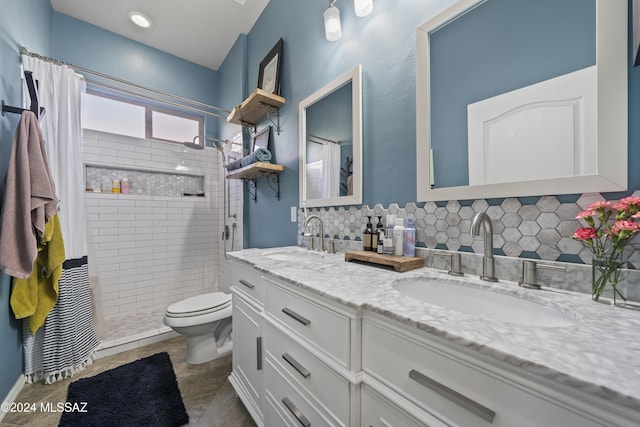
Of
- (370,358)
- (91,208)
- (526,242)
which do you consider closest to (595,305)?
(526,242)

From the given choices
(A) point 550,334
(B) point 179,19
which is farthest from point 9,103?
(A) point 550,334

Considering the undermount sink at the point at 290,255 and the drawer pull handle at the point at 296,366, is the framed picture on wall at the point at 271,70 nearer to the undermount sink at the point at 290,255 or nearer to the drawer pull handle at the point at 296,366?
the undermount sink at the point at 290,255

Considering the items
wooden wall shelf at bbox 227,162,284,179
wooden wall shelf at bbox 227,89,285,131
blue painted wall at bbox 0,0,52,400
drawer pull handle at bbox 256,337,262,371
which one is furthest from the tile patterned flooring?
wooden wall shelf at bbox 227,89,285,131

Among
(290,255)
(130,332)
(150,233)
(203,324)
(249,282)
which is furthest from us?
(150,233)

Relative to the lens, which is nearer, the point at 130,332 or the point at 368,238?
the point at 368,238

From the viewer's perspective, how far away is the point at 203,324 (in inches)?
70.0

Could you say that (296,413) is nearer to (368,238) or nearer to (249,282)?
(249,282)

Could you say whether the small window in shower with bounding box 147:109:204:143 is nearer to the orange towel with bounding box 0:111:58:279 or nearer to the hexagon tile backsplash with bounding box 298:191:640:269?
the orange towel with bounding box 0:111:58:279

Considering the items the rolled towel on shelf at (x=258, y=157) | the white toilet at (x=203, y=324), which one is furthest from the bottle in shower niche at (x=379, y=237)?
the white toilet at (x=203, y=324)

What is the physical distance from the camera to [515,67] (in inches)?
33.4

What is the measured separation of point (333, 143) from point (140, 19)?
245 centimetres

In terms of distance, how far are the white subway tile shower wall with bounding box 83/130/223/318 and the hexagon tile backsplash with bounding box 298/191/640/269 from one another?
2.67 m

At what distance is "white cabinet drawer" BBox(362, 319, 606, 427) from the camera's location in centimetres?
39

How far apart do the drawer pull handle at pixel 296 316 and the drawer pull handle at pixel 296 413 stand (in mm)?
329
